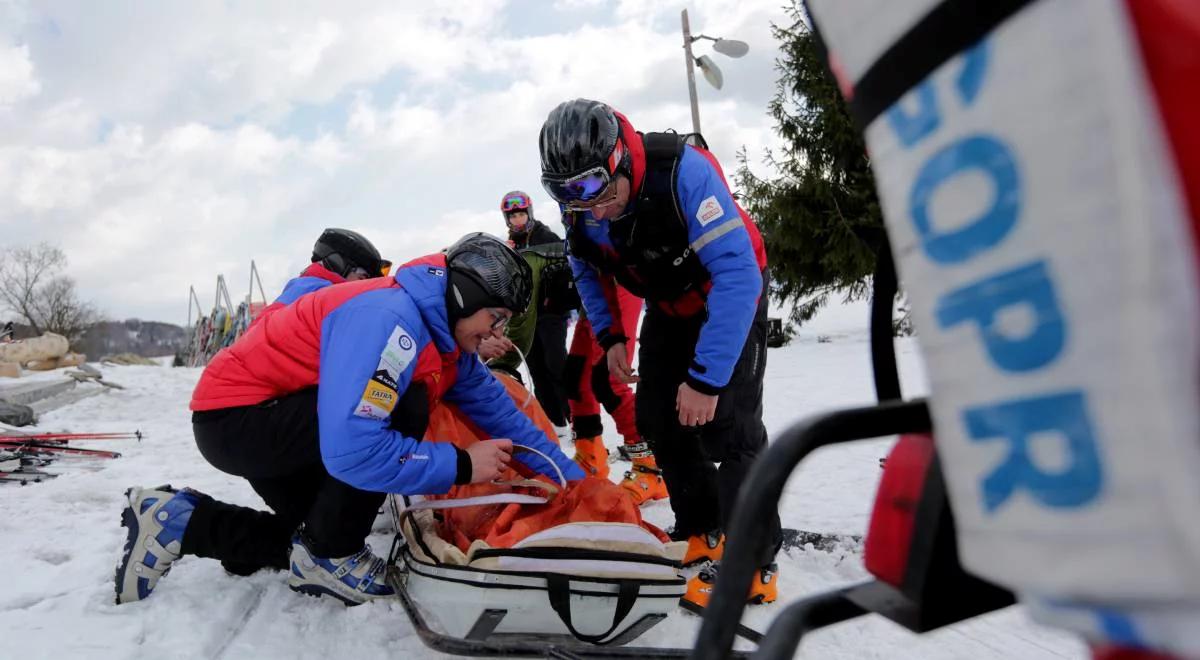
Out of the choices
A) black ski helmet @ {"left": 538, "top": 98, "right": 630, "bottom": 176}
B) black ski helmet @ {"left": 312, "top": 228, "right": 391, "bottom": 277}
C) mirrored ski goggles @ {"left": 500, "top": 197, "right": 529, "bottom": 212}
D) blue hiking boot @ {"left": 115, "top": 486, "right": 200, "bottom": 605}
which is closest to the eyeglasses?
black ski helmet @ {"left": 538, "top": 98, "right": 630, "bottom": 176}

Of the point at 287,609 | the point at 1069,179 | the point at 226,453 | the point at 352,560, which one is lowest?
the point at 287,609

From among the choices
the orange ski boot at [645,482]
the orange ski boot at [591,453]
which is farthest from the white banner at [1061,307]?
the orange ski boot at [591,453]

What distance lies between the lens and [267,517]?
8.93 feet

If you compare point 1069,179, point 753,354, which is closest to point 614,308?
point 753,354

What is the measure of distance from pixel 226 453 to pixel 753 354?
1.97 metres

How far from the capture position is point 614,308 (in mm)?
3375

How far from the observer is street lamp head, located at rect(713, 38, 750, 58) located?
10.4 metres

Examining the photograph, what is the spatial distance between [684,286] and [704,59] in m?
8.89

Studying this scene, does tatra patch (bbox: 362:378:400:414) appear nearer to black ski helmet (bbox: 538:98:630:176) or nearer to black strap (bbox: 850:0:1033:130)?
black ski helmet (bbox: 538:98:630:176)

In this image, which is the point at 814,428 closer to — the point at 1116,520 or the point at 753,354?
the point at 1116,520

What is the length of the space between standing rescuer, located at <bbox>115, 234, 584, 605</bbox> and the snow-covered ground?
130mm

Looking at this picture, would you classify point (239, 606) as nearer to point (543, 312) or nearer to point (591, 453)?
point (591, 453)

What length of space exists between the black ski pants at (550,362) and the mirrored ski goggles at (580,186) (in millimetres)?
2562

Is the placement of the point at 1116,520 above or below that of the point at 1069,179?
below
